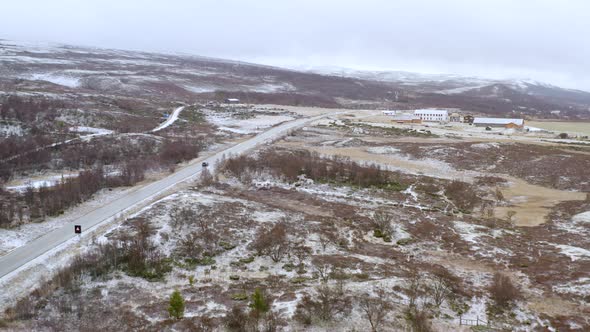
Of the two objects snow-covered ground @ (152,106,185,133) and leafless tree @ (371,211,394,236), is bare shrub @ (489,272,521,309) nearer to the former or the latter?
leafless tree @ (371,211,394,236)

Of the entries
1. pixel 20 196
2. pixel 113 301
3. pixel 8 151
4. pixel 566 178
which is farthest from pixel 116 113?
pixel 566 178

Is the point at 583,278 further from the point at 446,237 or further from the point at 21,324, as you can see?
the point at 21,324

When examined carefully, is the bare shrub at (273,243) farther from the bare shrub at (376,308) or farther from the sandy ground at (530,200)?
the sandy ground at (530,200)

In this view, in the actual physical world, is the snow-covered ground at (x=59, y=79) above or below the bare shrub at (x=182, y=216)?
above

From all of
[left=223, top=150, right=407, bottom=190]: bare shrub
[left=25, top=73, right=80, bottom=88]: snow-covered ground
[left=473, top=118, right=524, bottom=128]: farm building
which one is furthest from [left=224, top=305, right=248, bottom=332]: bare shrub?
[left=25, top=73, right=80, bottom=88]: snow-covered ground

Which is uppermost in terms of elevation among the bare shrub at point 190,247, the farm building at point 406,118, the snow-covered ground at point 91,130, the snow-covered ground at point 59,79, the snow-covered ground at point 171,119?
the snow-covered ground at point 59,79

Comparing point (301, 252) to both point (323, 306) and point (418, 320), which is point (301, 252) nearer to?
point (323, 306)

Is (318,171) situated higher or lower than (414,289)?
higher

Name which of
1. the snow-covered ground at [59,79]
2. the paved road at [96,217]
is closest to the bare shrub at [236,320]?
the paved road at [96,217]

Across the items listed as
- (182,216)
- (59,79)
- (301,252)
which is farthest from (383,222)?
(59,79)

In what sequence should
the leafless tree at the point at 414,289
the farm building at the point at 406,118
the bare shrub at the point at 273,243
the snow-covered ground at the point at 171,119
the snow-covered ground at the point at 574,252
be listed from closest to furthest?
the leafless tree at the point at 414,289, the bare shrub at the point at 273,243, the snow-covered ground at the point at 574,252, the snow-covered ground at the point at 171,119, the farm building at the point at 406,118
